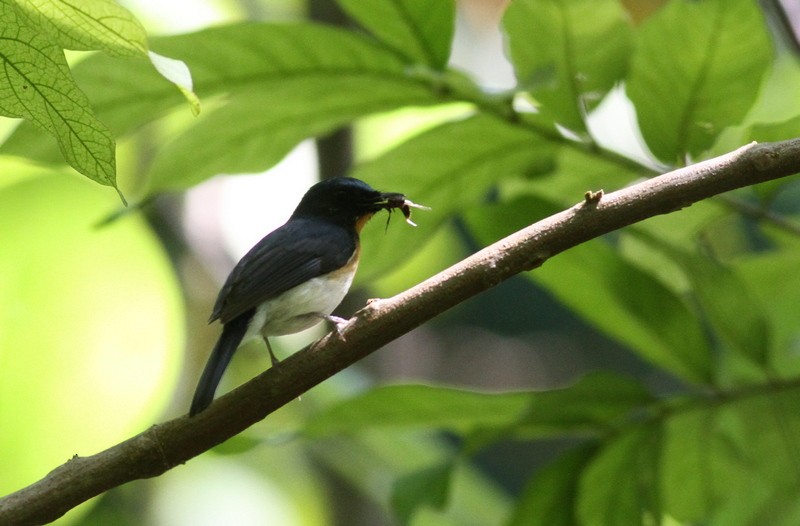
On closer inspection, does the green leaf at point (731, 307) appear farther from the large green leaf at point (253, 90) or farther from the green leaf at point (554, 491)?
the large green leaf at point (253, 90)

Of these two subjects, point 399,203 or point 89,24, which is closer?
point 89,24

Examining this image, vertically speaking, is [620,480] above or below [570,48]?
below

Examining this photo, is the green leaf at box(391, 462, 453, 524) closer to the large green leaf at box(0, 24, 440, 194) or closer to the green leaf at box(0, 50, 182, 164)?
the large green leaf at box(0, 24, 440, 194)

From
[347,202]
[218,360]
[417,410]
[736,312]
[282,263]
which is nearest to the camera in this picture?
[218,360]

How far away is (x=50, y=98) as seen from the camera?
3.71ft

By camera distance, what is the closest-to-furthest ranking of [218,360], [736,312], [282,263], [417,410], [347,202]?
[218,360] → [736,312] → [417,410] → [282,263] → [347,202]

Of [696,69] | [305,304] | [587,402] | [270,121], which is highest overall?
[270,121]

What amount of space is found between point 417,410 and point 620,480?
435 mm

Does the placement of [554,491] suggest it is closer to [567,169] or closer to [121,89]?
[567,169]

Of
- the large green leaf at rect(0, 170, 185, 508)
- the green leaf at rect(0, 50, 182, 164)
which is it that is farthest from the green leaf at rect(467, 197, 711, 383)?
the large green leaf at rect(0, 170, 185, 508)

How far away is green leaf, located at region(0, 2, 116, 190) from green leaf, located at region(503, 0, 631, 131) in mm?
1028

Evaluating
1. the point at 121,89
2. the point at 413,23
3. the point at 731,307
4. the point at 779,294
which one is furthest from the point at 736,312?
the point at 121,89

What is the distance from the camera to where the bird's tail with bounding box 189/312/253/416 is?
5.15 feet

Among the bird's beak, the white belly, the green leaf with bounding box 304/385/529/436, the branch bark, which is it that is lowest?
the green leaf with bounding box 304/385/529/436
